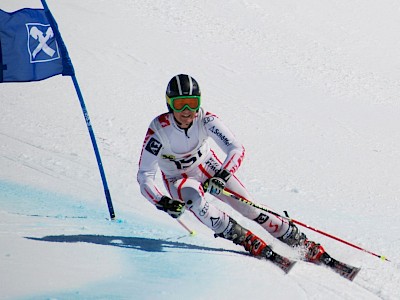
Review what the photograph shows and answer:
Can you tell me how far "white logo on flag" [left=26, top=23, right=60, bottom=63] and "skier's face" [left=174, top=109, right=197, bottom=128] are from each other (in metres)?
1.70

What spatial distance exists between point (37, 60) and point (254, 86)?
729 centimetres

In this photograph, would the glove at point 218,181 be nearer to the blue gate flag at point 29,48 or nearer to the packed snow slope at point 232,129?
the packed snow slope at point 232,129

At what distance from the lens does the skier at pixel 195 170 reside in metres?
5.74

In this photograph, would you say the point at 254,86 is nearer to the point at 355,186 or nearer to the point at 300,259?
the point at 355,186

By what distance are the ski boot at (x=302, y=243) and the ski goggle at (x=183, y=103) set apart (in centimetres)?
156

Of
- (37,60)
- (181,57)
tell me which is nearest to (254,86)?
(181,57)

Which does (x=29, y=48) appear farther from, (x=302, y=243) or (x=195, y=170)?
(x=302, y=243)

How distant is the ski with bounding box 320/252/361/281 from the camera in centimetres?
562

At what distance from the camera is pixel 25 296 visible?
452 centimetres

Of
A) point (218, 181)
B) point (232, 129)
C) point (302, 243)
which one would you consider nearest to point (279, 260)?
point (302, 243)

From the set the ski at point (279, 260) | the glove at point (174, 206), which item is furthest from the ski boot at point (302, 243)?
the glove at point (174, 206)

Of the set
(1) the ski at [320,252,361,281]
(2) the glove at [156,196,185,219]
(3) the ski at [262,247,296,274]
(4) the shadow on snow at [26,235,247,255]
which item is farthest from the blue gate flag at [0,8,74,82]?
(1) the ski at [320,252,361,281]

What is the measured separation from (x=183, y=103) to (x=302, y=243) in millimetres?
1834

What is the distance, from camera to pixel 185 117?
19.2 ft
